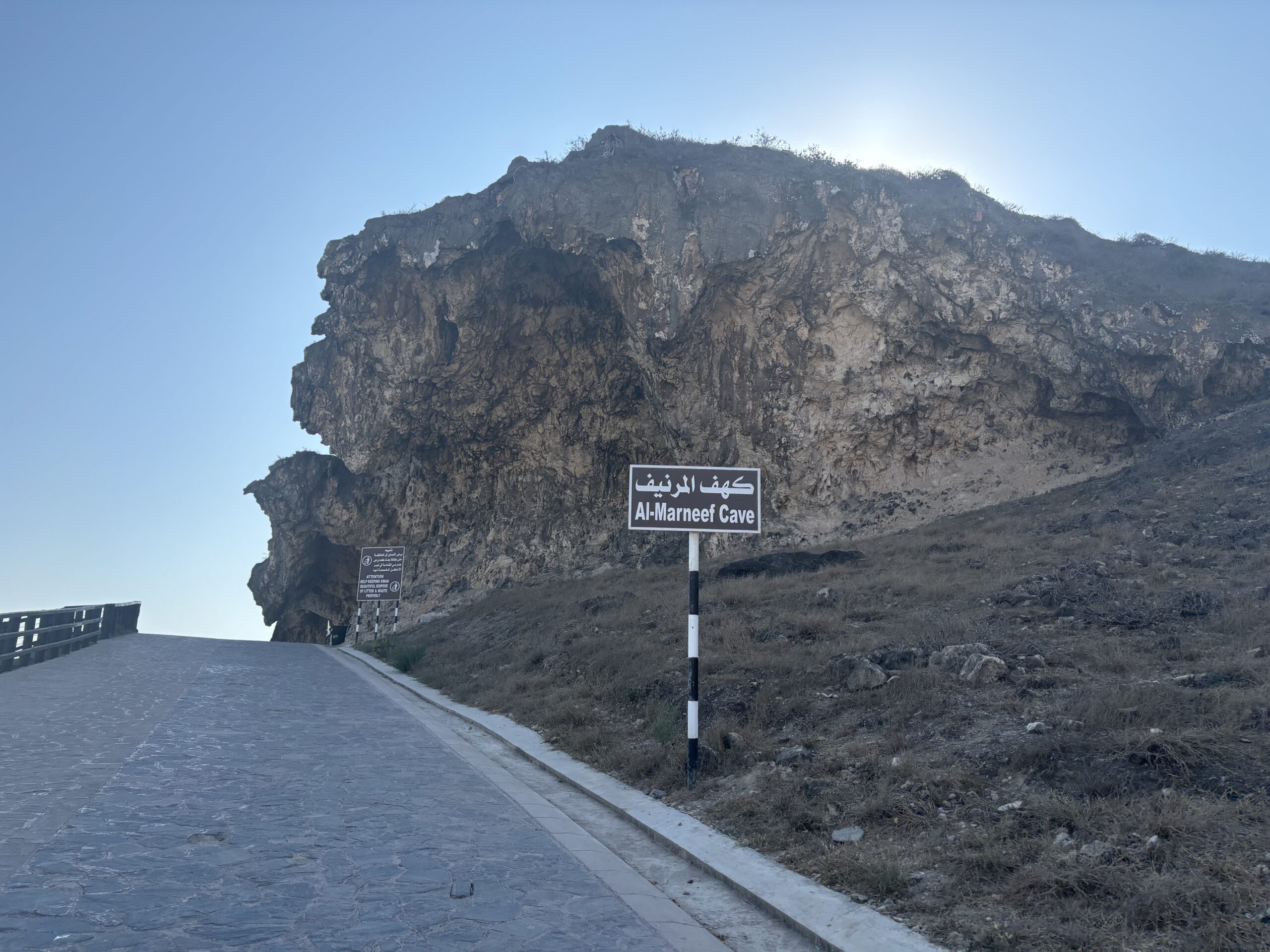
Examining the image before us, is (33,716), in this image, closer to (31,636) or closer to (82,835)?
(82,835)

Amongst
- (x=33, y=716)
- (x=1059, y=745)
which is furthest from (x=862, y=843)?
(x=33, y=716)

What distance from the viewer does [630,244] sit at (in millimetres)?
27328

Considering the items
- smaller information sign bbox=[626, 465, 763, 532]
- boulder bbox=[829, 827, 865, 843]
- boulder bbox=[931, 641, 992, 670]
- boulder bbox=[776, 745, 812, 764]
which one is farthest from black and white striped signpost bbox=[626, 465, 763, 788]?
boulder bbox=[829, 827, 865, 843]

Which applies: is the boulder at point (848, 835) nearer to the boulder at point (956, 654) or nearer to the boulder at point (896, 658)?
the boulder at point (956, 654)

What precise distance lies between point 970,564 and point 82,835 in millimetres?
14451

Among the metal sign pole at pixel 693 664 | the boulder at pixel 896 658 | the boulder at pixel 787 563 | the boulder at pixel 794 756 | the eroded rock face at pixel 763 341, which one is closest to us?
the boulder at pixel 794 756

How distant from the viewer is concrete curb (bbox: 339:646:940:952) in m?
4.64

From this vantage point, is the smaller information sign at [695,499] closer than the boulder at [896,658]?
Yes

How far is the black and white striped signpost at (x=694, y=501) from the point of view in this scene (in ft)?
29.4

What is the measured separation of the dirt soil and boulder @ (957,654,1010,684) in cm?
3

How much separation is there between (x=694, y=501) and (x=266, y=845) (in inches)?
200

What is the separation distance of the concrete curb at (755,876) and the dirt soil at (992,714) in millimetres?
170

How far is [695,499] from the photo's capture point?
360 inches

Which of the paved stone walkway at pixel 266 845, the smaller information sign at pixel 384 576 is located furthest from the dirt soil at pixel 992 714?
the smaller information sign at pixel 384 576
